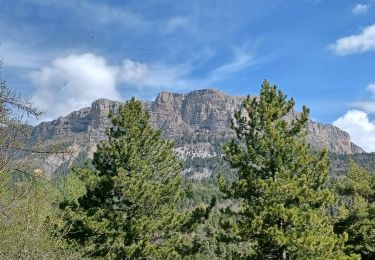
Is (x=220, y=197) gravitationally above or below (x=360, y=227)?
above

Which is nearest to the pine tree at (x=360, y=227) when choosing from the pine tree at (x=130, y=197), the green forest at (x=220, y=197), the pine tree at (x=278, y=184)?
the green forest at (x=220, y=197)

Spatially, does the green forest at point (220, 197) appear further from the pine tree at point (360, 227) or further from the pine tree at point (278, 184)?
the pine tree at point (360, 227)

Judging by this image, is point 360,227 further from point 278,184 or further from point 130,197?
point 130,197

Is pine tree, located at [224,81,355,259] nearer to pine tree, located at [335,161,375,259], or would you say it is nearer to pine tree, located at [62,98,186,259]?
pine tree, located at [62,98,186,259]

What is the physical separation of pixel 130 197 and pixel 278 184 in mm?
8015

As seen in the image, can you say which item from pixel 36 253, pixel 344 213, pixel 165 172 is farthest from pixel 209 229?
pixel 36 253

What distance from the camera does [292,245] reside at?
17.8m

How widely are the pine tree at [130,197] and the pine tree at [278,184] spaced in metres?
4.92

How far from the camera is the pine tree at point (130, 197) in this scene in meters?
22.0

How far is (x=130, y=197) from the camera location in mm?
22438

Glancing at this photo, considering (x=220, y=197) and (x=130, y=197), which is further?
(x=130, y=197)

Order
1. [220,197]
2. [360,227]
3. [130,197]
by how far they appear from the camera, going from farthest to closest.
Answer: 1. [360,227]
2. [130,197]
3. [220,197]

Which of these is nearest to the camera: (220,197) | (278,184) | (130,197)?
(278,184)

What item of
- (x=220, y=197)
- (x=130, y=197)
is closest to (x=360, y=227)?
(x=220, y=197)
